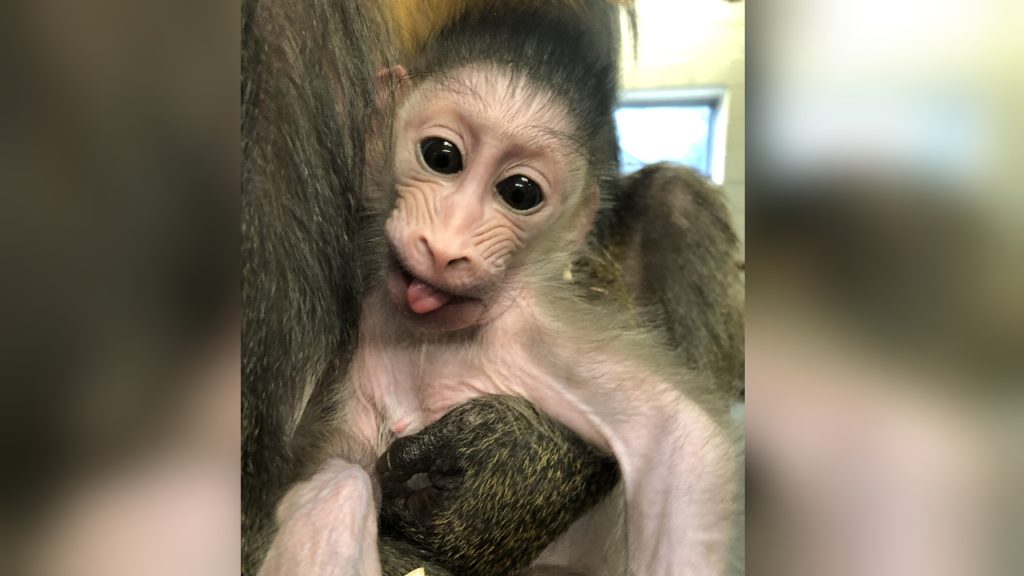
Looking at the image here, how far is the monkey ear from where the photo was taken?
60 centimetres

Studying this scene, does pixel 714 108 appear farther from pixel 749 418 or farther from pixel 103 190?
pixel 103 190

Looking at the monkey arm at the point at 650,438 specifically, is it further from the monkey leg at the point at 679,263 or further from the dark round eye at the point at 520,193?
the dark round eye at the point at 520,193

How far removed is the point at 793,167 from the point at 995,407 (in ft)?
1.17

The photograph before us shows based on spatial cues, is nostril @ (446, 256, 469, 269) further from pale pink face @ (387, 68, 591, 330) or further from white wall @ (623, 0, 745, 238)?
white wall @ (623, 0, 745, 238)

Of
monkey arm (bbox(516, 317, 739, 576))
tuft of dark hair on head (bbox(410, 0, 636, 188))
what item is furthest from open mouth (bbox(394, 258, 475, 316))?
tuft of dark hair on head (bbox(410, 0, 636, 188))

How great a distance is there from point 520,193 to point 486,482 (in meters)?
0.32

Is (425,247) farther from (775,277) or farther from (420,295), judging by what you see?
(775,277)

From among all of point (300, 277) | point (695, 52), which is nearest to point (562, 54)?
point (695, 52)

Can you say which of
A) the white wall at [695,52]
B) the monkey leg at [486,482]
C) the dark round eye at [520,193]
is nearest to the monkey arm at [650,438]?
the monkey leg at [486,482]

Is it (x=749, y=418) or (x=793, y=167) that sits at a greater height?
(x=793, y=167)

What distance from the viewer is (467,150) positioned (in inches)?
23.2

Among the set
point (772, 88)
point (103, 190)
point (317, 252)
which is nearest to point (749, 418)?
point (772, 88)

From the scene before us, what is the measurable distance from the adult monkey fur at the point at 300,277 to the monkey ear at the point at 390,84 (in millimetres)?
15

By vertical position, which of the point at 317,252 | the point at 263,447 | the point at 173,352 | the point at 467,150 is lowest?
the point at 263,447
